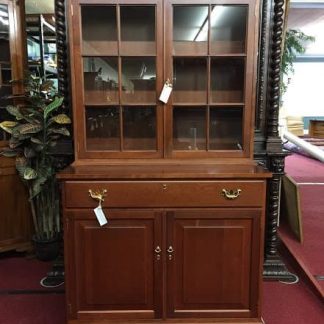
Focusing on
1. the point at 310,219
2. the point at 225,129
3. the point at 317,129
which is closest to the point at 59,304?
the point at 225,129

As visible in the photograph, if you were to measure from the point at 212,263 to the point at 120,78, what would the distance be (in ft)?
3.45

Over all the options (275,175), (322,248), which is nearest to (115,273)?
(275,175)

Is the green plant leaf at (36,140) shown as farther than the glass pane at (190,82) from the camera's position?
Yes

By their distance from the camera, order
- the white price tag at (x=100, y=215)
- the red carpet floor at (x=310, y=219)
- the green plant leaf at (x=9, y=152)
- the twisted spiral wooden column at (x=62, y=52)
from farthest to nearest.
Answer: the red carpet floor at (x=310, y=219)
the green plant leaf at (x=9, y=152)
the twisted spiral wooden column at (x=62, y=52)
the white price tag at (x=100, y=215)

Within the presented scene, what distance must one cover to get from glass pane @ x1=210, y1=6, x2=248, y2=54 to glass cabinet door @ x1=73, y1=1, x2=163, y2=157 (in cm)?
30

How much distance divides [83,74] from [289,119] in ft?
21.1

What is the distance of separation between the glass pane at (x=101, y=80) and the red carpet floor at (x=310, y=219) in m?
1.67

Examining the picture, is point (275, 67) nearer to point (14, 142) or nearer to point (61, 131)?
point (61, 131)

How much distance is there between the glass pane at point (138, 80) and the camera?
1852 mm

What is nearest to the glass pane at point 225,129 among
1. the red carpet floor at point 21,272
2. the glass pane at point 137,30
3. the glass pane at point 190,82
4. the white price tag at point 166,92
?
the glass pane at point 190,82

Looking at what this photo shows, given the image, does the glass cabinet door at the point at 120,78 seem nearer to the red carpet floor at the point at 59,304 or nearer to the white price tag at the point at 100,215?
the white price tag at the point at 100,215

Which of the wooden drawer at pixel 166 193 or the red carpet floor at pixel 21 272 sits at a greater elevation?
the wooden drawer at pixel 166 193

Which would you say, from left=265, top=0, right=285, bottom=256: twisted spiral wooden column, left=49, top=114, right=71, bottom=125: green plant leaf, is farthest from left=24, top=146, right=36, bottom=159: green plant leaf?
left=265, top=0, right=285, bottom=256: twisted spiral wooden column

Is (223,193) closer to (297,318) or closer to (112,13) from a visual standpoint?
(297,318)
